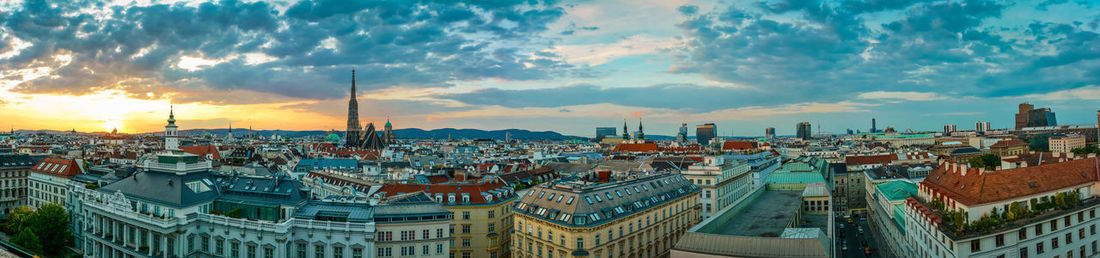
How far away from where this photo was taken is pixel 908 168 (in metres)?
111

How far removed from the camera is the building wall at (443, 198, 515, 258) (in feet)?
225

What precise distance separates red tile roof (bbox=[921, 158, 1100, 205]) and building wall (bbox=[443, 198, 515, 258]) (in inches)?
1826

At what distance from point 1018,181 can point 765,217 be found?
25.2m

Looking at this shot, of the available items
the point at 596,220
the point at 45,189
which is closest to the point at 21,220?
the point at 45,189

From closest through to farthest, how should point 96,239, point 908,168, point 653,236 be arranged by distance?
point 653,236, point 96,239, point 908,168

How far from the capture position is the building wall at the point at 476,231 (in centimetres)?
6850

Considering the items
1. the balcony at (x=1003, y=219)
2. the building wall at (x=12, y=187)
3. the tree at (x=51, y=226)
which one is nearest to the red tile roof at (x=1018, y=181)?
the balcony at (x=1003, y=219)

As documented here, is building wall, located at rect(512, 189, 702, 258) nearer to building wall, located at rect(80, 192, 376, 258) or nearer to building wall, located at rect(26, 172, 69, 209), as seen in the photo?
building wall, located at rect(80, 192, 376, 258)

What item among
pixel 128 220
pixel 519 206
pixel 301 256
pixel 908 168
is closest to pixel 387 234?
pixel 301 256

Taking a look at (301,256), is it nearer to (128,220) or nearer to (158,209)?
(158,209)

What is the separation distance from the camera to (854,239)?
92.1m

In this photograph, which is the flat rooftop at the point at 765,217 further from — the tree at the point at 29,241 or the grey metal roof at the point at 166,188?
the tree at the point at 29,241

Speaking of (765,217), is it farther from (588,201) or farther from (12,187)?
(12,187)

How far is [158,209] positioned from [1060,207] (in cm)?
8608
